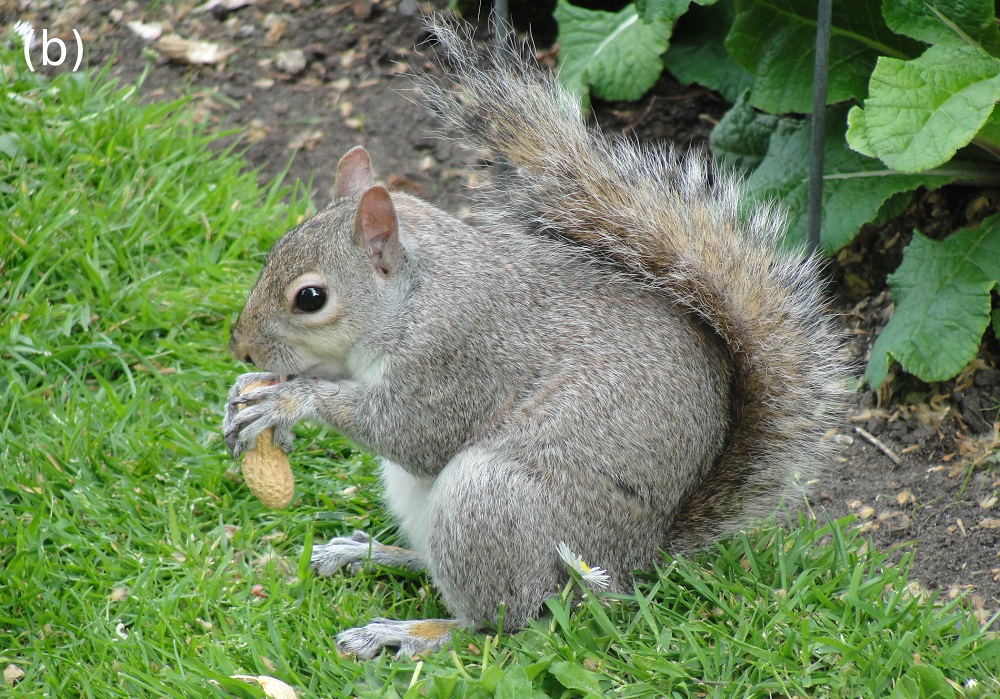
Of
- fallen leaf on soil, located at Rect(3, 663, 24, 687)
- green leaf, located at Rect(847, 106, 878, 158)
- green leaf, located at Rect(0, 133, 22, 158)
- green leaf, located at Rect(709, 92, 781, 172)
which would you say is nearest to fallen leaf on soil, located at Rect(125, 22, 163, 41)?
green leaf, located at Rect(0, 133, 22, 158)

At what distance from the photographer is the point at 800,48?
9.18ft

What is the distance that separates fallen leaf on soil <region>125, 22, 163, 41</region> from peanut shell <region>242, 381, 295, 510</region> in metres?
2.18

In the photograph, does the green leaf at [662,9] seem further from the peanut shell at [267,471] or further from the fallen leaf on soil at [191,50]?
the fallen leaf on soil at [191,50]

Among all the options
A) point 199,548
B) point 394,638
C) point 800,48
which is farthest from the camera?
point 800,48

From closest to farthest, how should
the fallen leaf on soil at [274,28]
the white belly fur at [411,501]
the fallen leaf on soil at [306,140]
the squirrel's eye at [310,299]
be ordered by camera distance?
the squirrel's eye at [310,299] → the white belly fur at [411,501] → the fallen leaf on soil at [306,140] → the fallen leaf on soil at [274,28]

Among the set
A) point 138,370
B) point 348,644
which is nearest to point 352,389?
point 348,644

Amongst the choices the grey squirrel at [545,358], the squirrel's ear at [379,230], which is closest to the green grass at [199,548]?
the grey squirrel at [545,358]

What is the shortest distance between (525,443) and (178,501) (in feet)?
3.00

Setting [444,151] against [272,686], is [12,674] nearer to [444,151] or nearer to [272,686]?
[272,686]

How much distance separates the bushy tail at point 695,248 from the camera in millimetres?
2182

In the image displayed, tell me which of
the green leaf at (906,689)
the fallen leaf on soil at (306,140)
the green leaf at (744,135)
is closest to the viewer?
the green leaf at (906,689)

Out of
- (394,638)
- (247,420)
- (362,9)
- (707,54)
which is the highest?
(362,9)

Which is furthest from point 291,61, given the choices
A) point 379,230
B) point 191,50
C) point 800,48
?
point 379,230

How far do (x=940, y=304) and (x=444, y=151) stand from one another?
1.72 m
